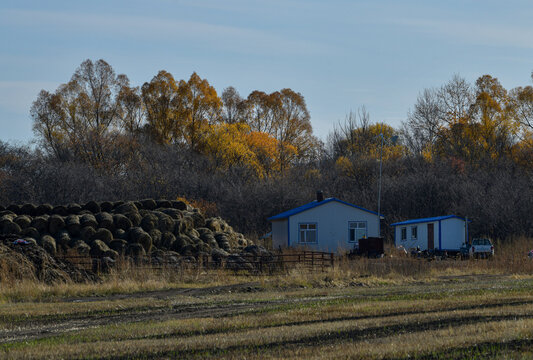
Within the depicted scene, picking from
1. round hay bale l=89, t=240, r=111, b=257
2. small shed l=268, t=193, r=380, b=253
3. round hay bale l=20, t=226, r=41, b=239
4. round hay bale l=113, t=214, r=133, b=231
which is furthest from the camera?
small shed l=268, t=193, r=380, b=253

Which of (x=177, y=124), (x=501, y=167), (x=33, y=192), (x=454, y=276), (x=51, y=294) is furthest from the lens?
(x=177, y=124)

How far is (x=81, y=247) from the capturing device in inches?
1313

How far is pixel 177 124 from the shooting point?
244 ft

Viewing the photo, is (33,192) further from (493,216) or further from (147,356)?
(147,356)

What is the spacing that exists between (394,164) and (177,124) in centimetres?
2294

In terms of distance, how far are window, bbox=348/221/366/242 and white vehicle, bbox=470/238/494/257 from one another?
29.6 feet

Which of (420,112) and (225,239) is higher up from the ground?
(420,112)

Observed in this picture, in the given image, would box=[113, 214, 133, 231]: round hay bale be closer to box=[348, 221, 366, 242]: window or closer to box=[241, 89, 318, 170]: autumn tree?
box=[348, 221, 366, 242]: window

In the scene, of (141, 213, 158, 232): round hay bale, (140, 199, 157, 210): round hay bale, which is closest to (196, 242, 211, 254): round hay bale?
(141, 213, 158, 232): round hay bale

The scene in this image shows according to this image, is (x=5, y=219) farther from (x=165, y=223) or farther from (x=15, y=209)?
(x=165, y=223)

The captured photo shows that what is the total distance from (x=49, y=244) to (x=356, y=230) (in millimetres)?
23155

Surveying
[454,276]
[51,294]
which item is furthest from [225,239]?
[51,294]

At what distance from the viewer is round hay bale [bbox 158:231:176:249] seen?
36.6 meters

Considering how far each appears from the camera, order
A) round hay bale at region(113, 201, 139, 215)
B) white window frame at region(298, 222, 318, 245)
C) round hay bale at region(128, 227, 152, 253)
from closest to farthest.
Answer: round hay bale at region(128, 227, 152, 253) < round hay bale at region(113, 201, 139, 215) < white window frame at region(298, 222, 318, 245)
